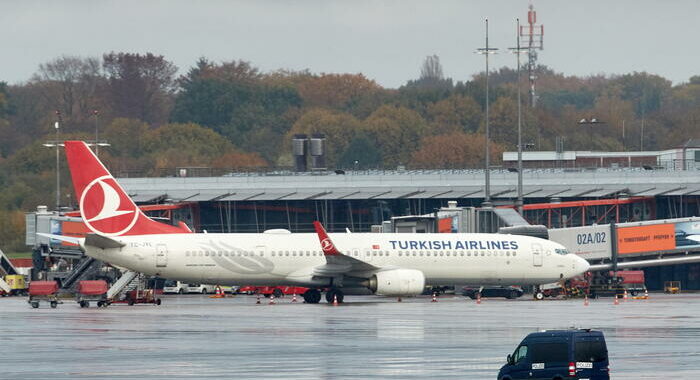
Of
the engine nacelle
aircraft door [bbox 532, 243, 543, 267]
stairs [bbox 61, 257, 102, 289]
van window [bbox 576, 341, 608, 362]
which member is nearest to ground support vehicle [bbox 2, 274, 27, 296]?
stairs [bbox 61, 257, 102, 289]

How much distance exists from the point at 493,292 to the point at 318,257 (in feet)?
43.7

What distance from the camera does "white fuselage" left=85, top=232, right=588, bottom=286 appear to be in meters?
65.8

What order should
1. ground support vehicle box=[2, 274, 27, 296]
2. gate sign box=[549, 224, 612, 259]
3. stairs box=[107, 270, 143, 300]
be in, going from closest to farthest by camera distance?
stairs box=[107, 270, 143, 300] → gate sign box=[549, 224, 612, 259] → ground support vehicle box=[2, 274, 27, 296]

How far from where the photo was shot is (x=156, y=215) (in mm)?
101562

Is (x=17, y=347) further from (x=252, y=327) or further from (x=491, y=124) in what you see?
(x=491, y=124)

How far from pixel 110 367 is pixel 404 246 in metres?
35.4

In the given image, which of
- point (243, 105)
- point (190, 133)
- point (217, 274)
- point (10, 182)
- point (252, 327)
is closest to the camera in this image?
point (252, 327)

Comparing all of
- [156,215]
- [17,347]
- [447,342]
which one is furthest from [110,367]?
[156,215]

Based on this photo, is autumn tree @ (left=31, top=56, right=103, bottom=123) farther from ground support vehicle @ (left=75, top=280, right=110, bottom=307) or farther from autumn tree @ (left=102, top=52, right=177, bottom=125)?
ground support vehicle @ (left=75, top=280, right=110, bottom=307)

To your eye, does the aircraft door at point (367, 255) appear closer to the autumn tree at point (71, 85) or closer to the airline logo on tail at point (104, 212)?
the airline logo on tail at point (104, 212)

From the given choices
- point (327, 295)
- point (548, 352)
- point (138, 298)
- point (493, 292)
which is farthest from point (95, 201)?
point (548, 352)

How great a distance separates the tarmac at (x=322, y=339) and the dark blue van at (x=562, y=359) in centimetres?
205

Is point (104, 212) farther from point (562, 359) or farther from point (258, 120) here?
point (258, 120)

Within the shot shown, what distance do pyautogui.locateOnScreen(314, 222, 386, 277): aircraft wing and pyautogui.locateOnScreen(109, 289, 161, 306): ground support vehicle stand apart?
7972 mm
